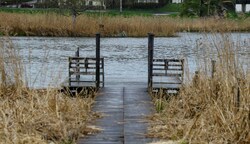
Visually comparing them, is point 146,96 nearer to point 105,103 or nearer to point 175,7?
point 105,103

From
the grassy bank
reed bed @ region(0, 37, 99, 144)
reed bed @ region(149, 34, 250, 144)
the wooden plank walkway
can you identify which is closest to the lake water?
the grassy bank

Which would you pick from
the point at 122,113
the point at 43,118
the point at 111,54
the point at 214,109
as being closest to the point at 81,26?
the point at 111,54

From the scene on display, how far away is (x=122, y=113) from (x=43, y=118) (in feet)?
7.55

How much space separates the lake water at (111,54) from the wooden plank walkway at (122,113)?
6.55 ft

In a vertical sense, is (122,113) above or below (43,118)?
below

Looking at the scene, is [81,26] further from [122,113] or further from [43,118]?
[43,118]

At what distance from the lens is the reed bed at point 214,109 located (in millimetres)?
7918

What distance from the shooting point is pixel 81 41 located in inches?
1359

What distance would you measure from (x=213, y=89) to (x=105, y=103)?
2780 millimetres

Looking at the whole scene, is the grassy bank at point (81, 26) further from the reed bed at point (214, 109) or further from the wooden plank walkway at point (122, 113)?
the reed bed at point (214, 109)

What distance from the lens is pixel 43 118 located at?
8.72 m

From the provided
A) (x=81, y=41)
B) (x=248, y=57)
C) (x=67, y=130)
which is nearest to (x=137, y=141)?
(x=67, y=130)

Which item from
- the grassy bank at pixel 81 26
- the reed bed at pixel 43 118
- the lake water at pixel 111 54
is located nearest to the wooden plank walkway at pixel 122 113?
the reed bed at pixel 43 118

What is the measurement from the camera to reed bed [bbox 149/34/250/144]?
26.0 ft
